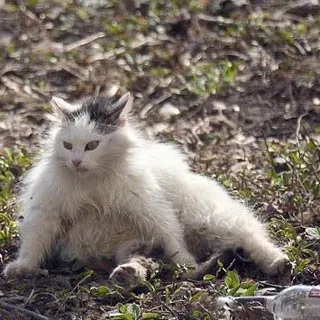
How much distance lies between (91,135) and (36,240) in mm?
581

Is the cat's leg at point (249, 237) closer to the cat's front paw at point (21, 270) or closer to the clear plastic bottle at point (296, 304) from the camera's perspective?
the clear plastic bottle at point (296, 304)

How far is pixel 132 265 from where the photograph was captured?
4.84 metres

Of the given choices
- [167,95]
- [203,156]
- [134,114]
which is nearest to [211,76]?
[167,95]

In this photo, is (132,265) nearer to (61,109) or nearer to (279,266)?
(279,266)

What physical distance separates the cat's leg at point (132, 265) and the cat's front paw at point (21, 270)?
0.39 meters

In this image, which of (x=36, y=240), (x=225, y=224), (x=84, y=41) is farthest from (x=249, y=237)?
(x=84, y=41)

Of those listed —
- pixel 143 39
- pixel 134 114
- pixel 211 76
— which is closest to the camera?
pixel 134 114

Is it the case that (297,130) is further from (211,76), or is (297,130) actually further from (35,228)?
(35,228)

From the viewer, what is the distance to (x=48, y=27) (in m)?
9.50

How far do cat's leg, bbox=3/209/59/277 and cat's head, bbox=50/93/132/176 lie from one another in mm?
291

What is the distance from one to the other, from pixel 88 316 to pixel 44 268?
65cm

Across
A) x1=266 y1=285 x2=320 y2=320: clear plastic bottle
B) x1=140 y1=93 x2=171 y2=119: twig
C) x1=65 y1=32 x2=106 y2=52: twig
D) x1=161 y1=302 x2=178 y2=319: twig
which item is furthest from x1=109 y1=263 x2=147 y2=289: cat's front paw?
x1=65 y1=32 x2=106 y2=52: twig

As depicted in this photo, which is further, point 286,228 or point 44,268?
point 286,228

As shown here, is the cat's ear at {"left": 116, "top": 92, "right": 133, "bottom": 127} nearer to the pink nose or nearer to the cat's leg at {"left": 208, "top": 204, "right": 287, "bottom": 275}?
the pink nose
